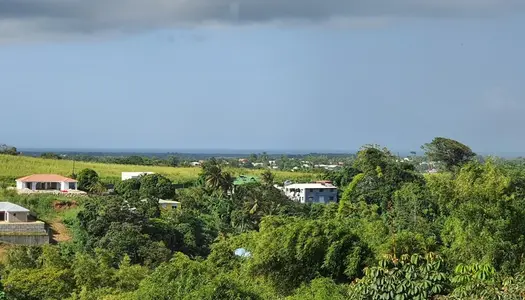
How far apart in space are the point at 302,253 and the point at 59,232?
25740 millimetres

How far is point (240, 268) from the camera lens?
85.7ft

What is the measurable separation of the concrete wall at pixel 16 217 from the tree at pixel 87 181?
1580 cm

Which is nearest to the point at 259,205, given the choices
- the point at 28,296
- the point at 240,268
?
the point at 240,268

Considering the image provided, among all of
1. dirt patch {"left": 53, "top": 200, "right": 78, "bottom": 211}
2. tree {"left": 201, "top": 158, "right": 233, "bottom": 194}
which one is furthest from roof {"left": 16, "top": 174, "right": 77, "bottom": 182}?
tree {"left": 201, "top": 158, "right": 233, "bottom": 194}

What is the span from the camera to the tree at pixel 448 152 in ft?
199

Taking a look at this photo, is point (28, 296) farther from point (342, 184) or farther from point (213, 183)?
point (342, 184)

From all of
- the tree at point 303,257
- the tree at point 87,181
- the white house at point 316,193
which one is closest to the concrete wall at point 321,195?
the white house at point 316,193

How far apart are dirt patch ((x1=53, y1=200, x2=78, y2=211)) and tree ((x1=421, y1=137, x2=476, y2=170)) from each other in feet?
88.2

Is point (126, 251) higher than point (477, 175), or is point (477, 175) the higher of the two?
point (477, 175)

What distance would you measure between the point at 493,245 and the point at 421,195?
76.6ft

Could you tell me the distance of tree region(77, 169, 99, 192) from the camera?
61050 mm

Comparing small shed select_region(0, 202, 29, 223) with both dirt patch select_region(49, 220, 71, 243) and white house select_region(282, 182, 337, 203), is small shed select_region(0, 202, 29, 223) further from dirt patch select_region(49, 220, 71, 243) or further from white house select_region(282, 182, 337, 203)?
white house select_region(282, 182, 337, 203)

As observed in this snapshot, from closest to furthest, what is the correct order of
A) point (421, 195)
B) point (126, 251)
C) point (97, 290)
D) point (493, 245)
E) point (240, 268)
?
1. point (97, 290)
2. point (493, 245)
3. point (240, 268)
4. point (126, 251)
5. point (421, 195)

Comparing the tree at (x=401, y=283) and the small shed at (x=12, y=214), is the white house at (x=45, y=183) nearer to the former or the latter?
the small shed at (x=12, y=214)
